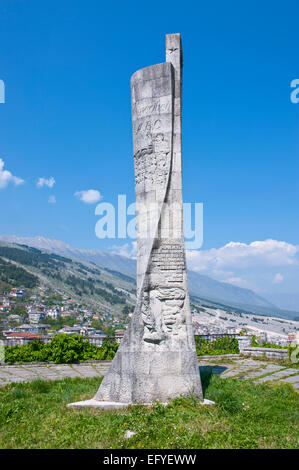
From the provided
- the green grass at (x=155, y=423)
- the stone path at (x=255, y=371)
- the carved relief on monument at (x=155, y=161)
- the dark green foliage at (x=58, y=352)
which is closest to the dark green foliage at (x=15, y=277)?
the dark green foliage at (x=58, y=352)

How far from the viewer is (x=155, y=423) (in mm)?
5402

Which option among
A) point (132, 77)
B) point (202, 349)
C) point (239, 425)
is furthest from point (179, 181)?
point (202, 349)

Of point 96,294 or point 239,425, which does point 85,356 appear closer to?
point 239,425

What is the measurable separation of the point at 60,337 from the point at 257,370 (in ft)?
21.0

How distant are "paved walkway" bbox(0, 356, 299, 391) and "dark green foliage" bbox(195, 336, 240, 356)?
5.59 feet

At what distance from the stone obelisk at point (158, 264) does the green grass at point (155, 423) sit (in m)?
0.46

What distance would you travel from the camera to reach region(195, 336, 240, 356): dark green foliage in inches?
587

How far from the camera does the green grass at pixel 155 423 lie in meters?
4.84

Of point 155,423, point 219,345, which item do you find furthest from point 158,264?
point 219,345

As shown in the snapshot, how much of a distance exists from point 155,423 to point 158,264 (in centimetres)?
276

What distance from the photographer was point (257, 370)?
1157 cm

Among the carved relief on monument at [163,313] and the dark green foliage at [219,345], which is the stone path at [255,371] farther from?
the carved relief on monument at [163,313]

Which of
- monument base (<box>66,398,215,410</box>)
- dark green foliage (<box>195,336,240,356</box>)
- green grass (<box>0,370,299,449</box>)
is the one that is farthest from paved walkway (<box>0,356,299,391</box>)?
monument base (<box>66,398,215,410</box>)

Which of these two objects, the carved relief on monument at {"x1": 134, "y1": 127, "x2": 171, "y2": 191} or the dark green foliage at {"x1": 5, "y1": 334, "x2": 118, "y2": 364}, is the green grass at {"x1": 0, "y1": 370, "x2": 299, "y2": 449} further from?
the dark green foliage at {"x1": 5, "y1": 334, "x2": 118, "y2": 364}
